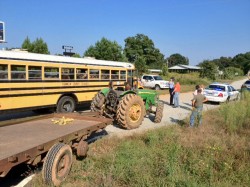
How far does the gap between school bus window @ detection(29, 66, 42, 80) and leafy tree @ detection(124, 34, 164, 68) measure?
65.7m

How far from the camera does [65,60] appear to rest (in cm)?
1231

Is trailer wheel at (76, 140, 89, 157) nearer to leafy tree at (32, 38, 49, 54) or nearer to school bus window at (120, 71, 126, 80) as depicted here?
school bus window at (120, 71, 126, 80)

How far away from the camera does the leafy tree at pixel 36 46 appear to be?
3547cm

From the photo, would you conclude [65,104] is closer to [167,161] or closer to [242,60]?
[167,161]

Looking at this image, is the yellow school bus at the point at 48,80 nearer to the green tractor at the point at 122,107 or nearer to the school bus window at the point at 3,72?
the school bus window at the point at 3,72

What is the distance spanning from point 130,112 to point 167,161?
4149 mm

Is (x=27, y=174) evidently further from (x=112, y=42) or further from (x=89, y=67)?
(x=112, y=42)

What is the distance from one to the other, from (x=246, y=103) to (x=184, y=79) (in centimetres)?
3120

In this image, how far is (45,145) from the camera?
16.6 ft

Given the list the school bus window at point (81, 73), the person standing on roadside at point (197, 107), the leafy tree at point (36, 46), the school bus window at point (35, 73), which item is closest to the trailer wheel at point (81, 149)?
the person standing on roadside at point (197, 107)

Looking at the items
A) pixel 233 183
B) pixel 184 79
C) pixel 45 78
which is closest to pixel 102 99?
pixel 45 78

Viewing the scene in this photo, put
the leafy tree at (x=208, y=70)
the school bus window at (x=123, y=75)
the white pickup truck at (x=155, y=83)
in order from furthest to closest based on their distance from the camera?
1. the leafy tree at (x=208, y=70)
2. the white pickup truck at (x=155, y=83)
3. the school bus window at (x=123, y=75)

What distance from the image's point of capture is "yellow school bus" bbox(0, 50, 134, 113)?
995 centimetres

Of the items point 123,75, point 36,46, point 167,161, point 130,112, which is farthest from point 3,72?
point 36,46
